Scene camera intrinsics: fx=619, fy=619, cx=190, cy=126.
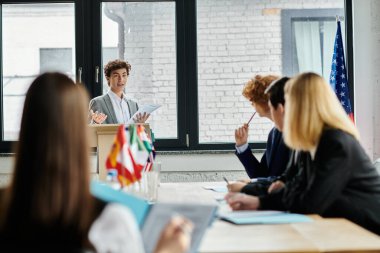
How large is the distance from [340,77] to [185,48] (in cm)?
135

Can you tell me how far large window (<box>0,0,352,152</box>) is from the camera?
5.41 metres

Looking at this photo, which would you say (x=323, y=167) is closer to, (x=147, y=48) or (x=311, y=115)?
(x=311, y=115)

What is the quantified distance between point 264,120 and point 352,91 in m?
0.82

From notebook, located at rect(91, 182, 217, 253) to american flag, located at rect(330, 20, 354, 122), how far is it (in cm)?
391

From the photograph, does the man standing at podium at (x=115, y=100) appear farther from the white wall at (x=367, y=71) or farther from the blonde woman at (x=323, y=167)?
the blonde woman at (x=323, y=167)

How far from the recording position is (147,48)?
5418 millimetres

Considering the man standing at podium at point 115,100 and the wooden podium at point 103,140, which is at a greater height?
the man standing at podium at point 115,100

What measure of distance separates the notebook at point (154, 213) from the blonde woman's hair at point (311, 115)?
97 centimetres

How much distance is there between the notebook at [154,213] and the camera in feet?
4.61

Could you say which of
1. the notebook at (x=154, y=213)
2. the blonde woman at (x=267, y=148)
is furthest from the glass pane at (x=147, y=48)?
the notebook at (x=154, y=213)

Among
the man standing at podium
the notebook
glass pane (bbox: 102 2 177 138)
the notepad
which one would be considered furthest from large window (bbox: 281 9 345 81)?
the notebook

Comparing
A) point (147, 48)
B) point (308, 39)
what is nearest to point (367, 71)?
point (308, 39)

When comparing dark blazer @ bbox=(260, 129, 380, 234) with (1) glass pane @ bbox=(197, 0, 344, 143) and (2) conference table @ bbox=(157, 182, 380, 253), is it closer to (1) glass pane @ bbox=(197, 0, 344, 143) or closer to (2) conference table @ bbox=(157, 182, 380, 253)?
(2) conference table @ bbox=(157, 182, 380, 253)

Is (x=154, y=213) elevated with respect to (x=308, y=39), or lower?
lower
